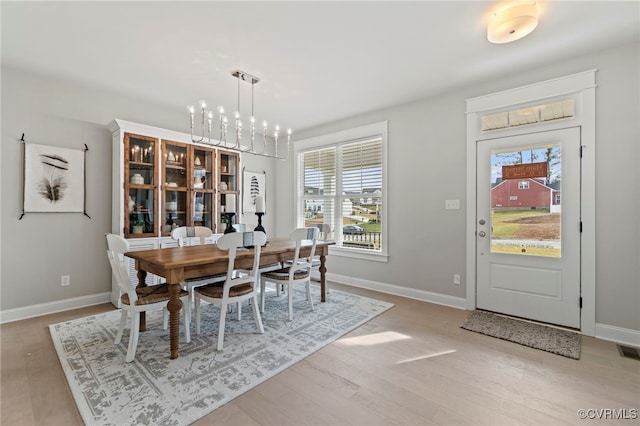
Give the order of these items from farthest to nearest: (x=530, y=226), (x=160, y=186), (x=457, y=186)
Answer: (x=160, y=186) < (x=457, y=186) < (x=530, y=226)

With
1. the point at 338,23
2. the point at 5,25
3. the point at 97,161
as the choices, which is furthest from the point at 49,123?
the point at 338,23

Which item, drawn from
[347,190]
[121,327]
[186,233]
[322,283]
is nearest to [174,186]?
[186,233]

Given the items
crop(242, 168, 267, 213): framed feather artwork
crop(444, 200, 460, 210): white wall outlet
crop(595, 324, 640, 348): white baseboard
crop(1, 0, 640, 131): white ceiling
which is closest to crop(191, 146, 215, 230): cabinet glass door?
crop(242, 168, 267, 213): framed feather artwork

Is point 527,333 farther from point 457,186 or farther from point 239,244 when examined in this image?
point 239,244

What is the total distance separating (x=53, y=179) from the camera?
10.4ft

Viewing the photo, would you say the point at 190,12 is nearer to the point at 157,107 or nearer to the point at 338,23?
the point at 338,23

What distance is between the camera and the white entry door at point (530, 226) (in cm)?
274

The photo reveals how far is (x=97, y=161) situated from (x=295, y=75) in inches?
105

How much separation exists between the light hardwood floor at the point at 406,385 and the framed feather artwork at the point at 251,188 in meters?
2.99

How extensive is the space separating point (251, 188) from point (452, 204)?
329 centimetres

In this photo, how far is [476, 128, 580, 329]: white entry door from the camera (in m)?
2.74

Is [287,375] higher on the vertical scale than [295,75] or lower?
lower

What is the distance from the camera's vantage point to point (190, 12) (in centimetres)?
207

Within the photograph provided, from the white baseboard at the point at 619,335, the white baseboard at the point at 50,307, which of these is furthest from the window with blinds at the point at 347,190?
the white baseboard at the point at 50,307
